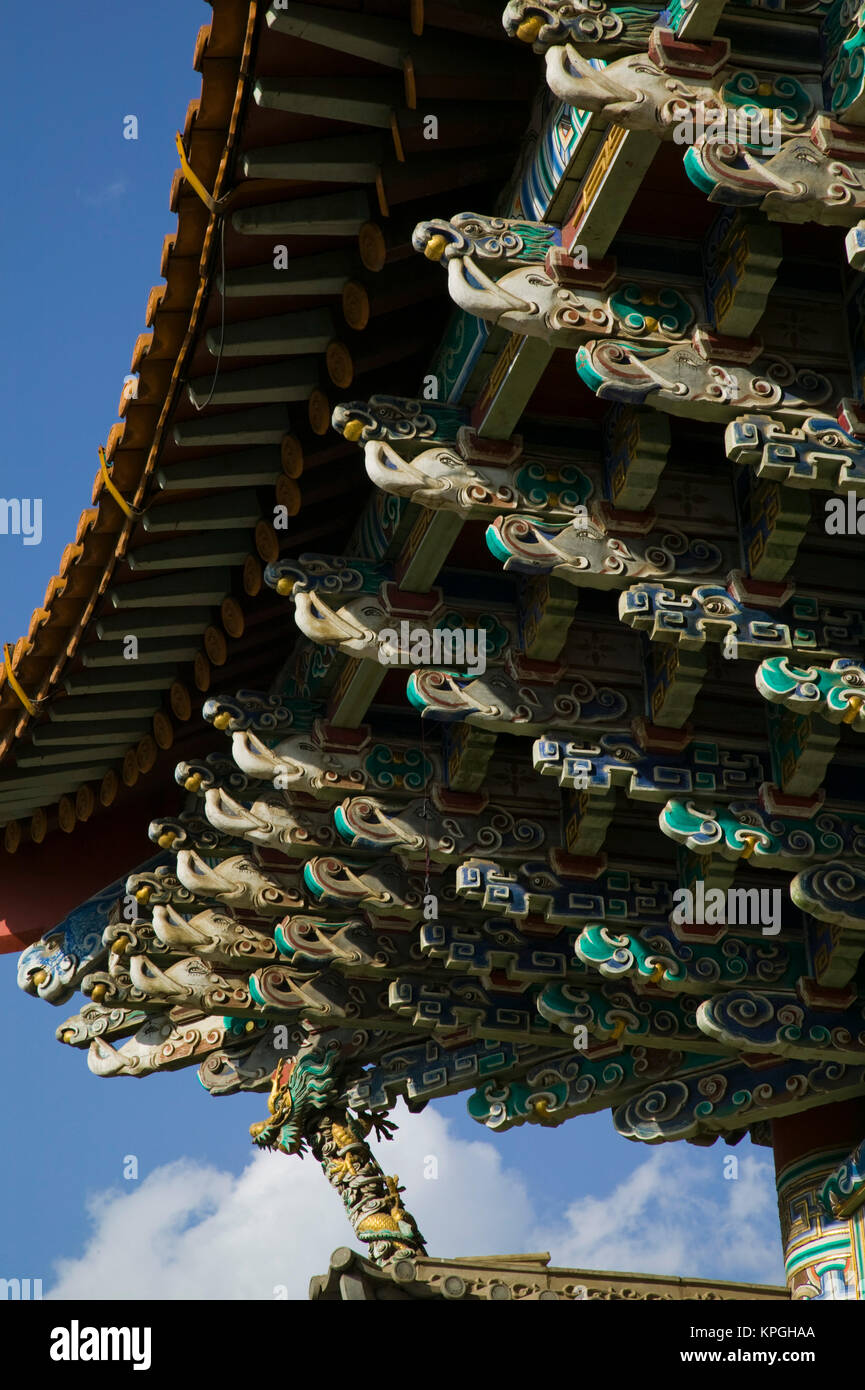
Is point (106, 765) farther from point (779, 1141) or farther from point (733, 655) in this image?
point (733, 655)

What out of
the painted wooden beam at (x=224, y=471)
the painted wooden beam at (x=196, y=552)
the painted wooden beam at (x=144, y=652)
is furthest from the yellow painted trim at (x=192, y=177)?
the painted wooden beam at (x=144, y=652)

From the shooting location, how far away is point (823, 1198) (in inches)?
332

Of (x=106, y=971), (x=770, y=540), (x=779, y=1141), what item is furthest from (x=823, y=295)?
(x=106, y=971)

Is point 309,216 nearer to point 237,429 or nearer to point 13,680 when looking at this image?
point 237,429

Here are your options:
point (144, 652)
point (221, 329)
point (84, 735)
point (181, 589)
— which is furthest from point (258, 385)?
point (84, 735)

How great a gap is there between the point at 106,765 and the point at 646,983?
3341 millimetres

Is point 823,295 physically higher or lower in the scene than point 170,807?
higher

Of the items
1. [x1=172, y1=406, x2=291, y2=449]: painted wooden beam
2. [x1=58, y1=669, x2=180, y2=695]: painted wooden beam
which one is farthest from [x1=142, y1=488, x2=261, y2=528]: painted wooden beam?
[x1=58, y1=669, x2=180, y2=695]: painted wooden beam

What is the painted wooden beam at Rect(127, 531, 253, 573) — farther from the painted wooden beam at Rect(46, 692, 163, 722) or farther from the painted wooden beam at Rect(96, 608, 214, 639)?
the painted wooden beam at Rect(46, 692, 163, 722)

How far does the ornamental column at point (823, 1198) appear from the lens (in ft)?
26.9

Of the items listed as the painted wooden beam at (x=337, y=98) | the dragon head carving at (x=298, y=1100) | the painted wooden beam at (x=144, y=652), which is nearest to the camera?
the painted wooden beam at (x=337, y=98)

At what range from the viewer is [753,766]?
296 inches

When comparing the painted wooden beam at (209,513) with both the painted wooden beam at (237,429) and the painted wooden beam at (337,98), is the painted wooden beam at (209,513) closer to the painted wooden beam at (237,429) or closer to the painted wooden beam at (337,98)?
the painted wooden beam at (237,429)

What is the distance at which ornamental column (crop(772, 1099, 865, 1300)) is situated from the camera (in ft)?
26.9
